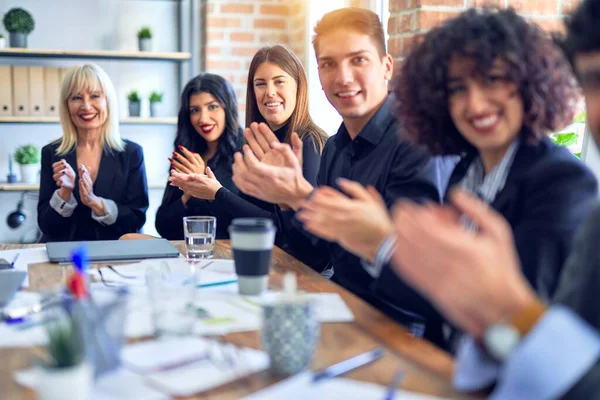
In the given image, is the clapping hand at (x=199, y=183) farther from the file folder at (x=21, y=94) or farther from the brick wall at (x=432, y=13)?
the file folder at (x=21, y=94)

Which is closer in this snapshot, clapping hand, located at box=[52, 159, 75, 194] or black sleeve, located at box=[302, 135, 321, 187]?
black sleeve, located at box=[302, 135, 321, 187]

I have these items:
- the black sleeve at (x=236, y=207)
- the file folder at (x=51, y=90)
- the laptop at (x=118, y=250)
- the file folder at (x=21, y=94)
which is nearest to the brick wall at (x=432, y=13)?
the black sleeve at (x=236, y=207)

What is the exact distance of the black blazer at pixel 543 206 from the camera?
3.46 feet

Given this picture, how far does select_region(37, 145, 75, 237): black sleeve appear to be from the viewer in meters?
2.88

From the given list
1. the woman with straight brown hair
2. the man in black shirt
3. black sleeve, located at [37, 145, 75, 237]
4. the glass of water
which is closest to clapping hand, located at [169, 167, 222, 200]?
the woman with straight brown hair

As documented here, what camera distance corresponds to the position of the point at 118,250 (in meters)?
1.79

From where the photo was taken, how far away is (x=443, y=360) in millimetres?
995

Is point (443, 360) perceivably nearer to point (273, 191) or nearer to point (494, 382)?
point (494, 382)

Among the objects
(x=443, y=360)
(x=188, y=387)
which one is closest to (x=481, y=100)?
(x=443, y=360)

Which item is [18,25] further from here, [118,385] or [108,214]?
[118,385]

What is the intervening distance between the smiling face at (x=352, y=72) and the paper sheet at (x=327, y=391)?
1.11 m

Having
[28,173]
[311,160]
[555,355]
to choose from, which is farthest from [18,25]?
[555,355]

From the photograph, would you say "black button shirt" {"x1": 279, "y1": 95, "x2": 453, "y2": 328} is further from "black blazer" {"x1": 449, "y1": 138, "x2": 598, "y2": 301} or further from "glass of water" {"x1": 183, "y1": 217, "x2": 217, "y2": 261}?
→ "black blazer" {"x1": 449, "y1": 138, "x2": 598, "y2": 301}

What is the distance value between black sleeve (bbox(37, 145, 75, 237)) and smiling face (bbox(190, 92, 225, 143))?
0.69 m
